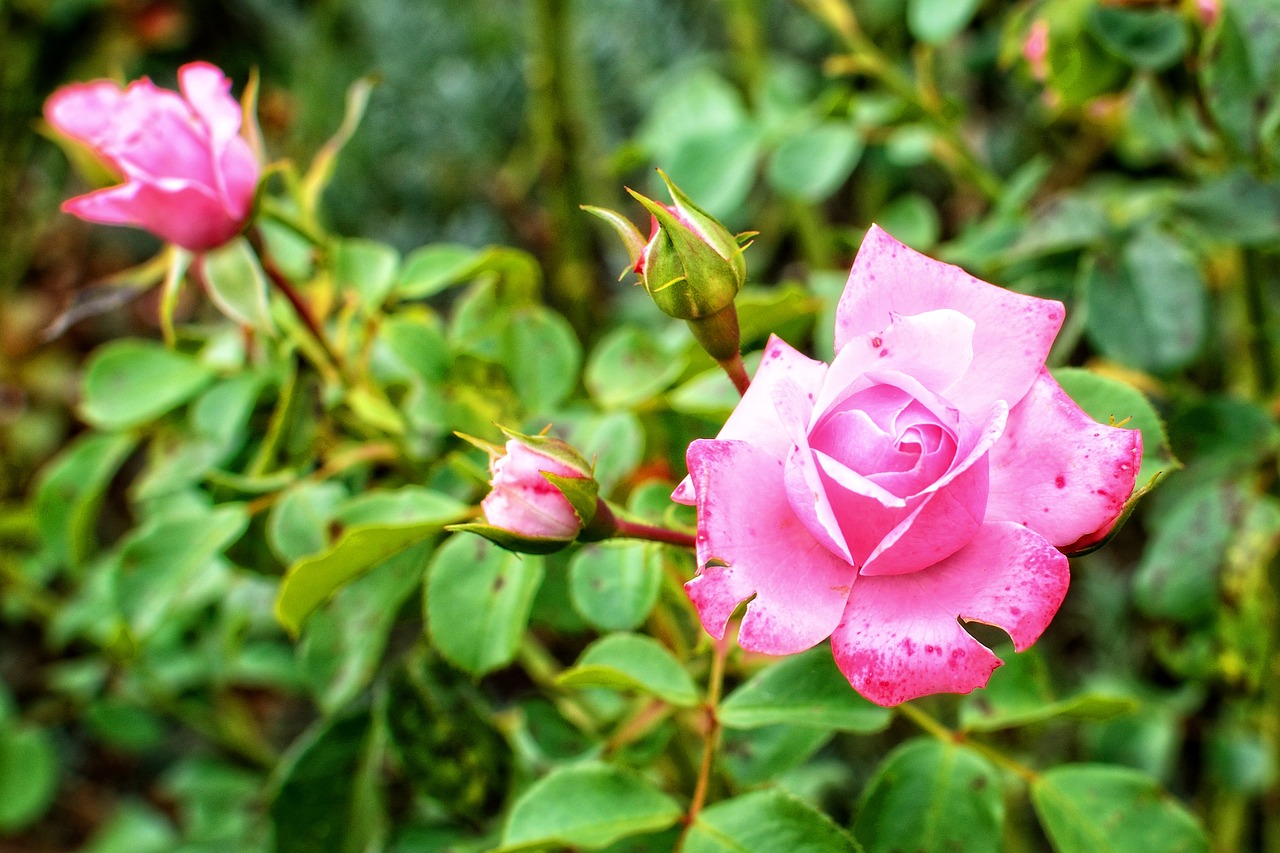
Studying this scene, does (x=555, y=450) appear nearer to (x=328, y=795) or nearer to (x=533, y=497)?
(x=533, y=497)

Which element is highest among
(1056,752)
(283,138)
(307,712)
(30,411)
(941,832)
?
(941,832)

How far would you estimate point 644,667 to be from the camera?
509 millimetres

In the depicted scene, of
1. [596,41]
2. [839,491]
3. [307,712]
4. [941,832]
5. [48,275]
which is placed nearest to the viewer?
[839,491]

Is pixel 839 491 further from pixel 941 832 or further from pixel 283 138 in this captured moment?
pixel 283 138

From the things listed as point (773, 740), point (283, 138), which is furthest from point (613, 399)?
point (283, 138)

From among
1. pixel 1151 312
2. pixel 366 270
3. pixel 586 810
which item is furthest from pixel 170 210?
Result: pixel 1151 312

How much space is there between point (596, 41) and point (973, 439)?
5.36 feet

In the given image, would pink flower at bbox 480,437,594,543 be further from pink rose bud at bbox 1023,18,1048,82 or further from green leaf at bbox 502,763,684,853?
pink rose bud at bbox 1023,18,1048,82

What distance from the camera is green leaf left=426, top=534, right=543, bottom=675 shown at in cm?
52

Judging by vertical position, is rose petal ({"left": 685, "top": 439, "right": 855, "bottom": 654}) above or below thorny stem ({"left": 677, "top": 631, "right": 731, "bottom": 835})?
above

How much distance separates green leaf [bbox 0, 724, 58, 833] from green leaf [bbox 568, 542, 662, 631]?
0.86m

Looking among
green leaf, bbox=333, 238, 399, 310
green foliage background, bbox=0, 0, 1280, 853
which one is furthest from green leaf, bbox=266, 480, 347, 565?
green leaf, bbox=333, 238, 399, 310

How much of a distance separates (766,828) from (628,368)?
0.30 meters

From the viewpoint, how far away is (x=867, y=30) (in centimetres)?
153
